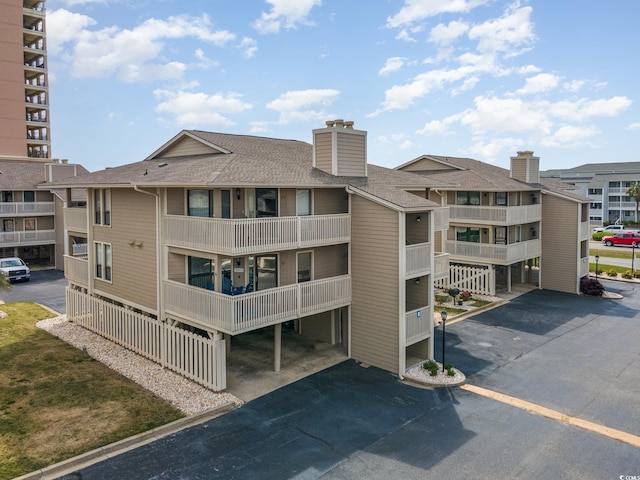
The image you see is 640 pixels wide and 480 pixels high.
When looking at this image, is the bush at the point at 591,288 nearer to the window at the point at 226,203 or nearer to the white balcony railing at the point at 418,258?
the white balcony railing at the point at 418,258

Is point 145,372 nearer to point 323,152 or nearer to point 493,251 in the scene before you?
point 323,152

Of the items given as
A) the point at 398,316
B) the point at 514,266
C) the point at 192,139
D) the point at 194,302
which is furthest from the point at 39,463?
the point at 514,266

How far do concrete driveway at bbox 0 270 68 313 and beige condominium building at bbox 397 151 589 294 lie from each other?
21136mm

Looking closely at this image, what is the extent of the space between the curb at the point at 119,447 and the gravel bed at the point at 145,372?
0.29 meters

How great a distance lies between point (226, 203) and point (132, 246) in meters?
4.86

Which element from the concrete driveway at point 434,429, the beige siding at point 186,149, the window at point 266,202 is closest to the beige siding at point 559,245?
the concrete driveway at point 434,429

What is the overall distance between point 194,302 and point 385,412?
21.7ft

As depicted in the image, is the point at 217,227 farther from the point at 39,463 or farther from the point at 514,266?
the point at 514,266

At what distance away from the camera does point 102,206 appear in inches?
795

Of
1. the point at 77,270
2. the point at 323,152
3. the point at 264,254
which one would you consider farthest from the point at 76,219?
the point at 323,152

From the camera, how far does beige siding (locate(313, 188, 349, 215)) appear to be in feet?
57.4

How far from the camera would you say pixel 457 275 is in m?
28.3

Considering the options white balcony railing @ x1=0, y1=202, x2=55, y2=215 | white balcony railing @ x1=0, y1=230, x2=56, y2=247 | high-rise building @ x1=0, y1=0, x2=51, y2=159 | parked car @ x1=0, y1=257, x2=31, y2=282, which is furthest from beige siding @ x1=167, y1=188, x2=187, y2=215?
high-rise building @ x1=0, y1=0, x2=51, y2=159

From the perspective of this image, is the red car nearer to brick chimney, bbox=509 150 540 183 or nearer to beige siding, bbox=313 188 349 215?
brick chimney, bbox=509 150 540 183
